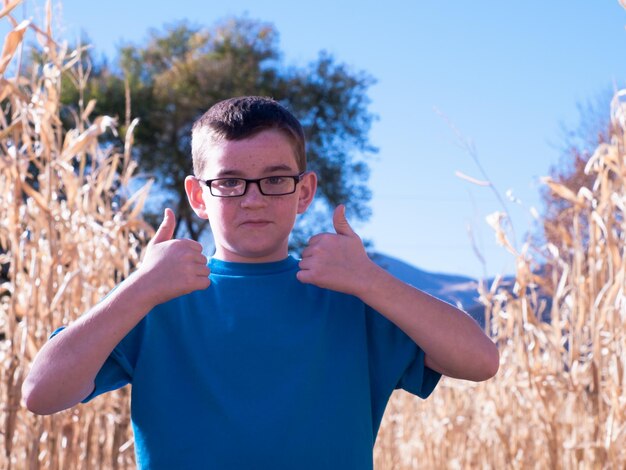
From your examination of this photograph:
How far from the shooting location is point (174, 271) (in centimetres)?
118

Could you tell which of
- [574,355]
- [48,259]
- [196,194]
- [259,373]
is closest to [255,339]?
[259,373]

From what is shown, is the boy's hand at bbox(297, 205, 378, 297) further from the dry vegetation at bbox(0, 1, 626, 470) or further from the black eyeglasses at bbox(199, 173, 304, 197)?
the dry vegetation at bbox(0, 1, 626, 470)

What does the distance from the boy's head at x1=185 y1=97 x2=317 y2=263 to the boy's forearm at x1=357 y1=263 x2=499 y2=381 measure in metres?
0.16

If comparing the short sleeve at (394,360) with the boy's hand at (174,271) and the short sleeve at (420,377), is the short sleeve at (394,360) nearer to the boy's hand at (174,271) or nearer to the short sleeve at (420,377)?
the short sleeve at (420,377)

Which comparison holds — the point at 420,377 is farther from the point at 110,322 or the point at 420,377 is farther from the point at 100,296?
the point at 100,296

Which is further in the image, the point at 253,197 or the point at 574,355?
the point at 574,355

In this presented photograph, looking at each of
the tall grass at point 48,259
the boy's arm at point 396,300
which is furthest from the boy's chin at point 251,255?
the tall grass at point 48,259

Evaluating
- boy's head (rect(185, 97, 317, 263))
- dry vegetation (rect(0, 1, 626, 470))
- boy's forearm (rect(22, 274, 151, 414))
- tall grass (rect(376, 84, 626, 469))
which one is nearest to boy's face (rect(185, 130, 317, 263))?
boy's head (rect(185, 97, 317, 263))

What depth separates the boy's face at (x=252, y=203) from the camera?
4.17ft

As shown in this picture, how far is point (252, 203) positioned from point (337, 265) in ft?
0.49

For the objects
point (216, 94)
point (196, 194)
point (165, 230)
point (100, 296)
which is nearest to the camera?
point (165, 230)

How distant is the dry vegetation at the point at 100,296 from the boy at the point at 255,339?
63cm

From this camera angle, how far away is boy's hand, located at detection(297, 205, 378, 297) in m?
1.19

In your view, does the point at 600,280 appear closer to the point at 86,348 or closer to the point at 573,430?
the point at 573,430
